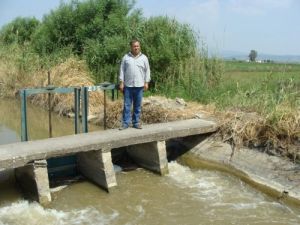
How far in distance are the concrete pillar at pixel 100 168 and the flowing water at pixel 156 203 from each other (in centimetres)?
11

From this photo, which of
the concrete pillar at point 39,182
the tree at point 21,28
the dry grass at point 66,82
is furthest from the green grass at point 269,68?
the tree at point 21,28

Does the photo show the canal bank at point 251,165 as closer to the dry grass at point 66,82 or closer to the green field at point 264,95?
the green field at point 264,95

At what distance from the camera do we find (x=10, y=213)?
567 cm

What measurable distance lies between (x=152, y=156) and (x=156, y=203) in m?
1.49

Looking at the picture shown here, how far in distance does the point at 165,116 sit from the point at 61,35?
733 centimetres

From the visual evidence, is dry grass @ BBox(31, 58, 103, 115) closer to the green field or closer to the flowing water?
the green field

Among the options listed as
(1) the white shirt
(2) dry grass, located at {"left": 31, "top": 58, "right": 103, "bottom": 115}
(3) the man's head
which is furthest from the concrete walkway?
(2) dry grass, located at {"left": 31, "top": 58, "right": 103, "bottom": 115}

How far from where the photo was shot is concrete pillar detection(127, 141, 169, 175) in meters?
7.32

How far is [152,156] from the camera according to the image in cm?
747

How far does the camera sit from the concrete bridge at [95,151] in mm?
5945

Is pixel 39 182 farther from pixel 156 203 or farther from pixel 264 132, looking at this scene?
pixel 264 132

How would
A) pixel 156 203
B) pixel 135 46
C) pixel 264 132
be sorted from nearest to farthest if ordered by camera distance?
pixel 156 203 → pixel 135 46 → pixel 264 132

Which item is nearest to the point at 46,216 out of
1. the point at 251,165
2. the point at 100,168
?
the point at 100,168

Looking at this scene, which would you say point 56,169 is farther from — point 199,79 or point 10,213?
point 199,79
